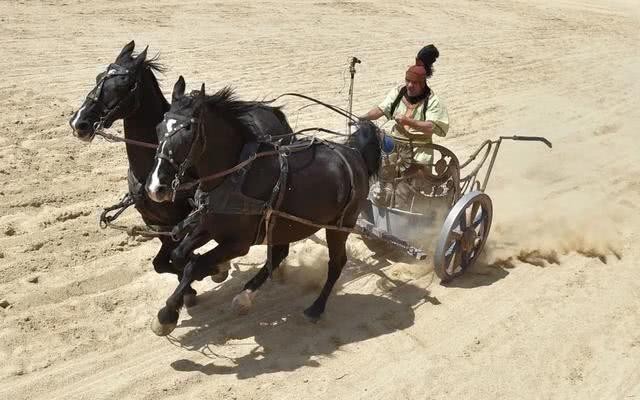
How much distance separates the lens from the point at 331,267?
6379 millimetres

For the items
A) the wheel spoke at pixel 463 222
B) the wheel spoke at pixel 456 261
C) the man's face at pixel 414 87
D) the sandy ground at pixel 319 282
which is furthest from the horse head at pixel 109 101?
the wheel spoke at pixel 456 261

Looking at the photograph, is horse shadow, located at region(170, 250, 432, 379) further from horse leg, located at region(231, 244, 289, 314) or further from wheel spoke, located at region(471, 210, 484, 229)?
wheel spoke, located at region(471, 210, 484, 229)

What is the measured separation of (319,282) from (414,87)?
2.01 m

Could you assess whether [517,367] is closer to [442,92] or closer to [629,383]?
[629,383]

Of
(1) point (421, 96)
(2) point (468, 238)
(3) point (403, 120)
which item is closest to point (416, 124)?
(3) point (403, 120)

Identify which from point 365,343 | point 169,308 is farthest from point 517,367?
point 169,308

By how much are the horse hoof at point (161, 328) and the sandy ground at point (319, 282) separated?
243mm

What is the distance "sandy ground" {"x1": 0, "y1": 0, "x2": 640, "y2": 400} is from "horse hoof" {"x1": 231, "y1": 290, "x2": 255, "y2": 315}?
22 centimetres

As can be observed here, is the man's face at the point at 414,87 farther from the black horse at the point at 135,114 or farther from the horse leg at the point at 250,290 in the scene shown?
the black horse at the point at 135,114

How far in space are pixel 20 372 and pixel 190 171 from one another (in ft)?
6.10

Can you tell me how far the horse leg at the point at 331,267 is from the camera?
615 centimetres

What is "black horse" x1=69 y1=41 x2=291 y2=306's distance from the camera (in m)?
5.24

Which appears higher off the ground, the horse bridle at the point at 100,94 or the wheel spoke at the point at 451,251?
the horse bridle at the point at 100,94

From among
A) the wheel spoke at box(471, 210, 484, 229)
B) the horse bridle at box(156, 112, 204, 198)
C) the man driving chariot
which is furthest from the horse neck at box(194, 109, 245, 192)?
the wheel spoke at box(471, 210, 484, 229)
